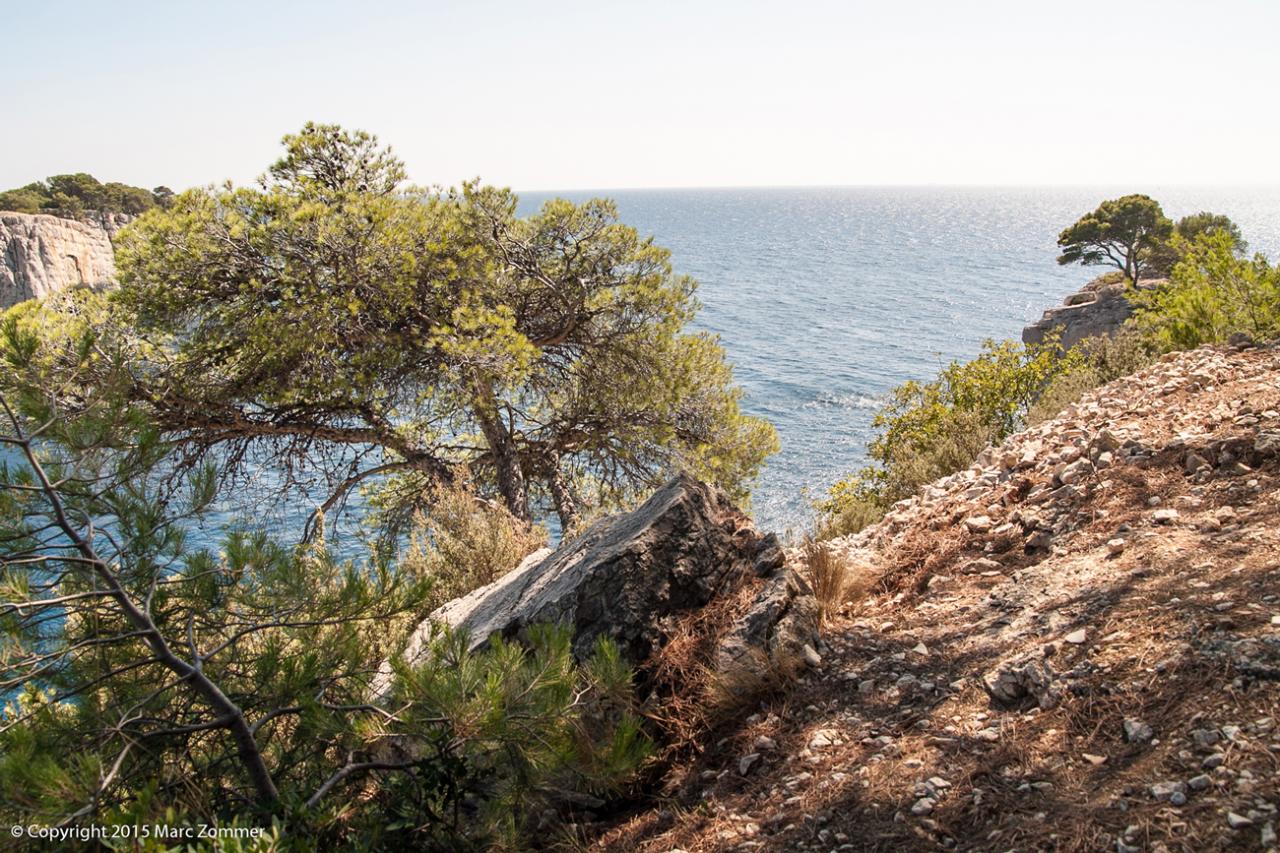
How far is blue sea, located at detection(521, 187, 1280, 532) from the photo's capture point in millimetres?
29500

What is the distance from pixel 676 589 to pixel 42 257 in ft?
184

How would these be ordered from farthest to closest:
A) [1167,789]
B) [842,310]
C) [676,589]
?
[842,310] < [676,589] < [1167,789]

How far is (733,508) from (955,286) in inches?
2691

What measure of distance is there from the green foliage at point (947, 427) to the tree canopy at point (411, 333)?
2.28 m

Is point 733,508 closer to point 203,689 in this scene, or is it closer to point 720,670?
point 720,670

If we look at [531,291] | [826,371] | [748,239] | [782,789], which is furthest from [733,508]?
[748,239]

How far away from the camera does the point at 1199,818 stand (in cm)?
252

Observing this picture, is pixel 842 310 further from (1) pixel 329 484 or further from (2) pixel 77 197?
(2) pixel 77 197

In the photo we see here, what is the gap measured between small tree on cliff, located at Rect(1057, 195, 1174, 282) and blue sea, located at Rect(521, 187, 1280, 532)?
7.13 metres

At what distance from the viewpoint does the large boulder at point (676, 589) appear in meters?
4.34

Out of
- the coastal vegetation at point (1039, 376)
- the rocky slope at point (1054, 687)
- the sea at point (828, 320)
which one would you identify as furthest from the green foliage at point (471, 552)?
the rocky slope at point (1054, 687)

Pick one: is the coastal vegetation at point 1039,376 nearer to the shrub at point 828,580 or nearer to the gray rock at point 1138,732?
the shrub at point 828,580

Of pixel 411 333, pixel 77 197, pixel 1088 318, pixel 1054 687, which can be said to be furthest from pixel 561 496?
pixel 77 197

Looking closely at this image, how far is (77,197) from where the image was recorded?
5572cm
